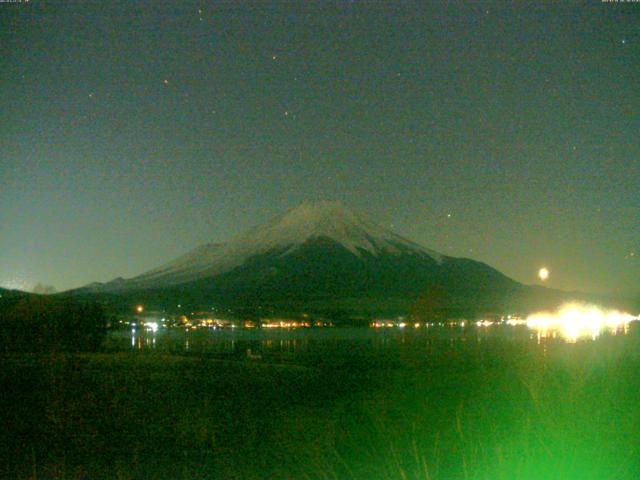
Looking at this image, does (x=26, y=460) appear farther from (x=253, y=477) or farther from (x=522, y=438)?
(x=522, y=438)

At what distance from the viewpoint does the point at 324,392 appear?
2458 cm

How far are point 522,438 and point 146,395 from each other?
10710mm

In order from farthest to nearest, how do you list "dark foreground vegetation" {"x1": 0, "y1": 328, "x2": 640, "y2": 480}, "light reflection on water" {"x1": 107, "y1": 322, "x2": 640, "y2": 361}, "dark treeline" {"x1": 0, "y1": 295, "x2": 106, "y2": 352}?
"dark treeline" {"x1": 0, "y1": 295, "x2": 106, "y2": 352} → "light reflection on water" {"x1": 107, "y1": 322, "x2": 640, "y2": 361} → "dark foreground vegetation" {"x1": 0, "y1": 328, "x2": 640, "y2": 480}

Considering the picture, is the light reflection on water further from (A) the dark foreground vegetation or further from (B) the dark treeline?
(A) the dark foreground vegetation

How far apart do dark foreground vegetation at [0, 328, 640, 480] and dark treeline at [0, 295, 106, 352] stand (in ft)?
81.6

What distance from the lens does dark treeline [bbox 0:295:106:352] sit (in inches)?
2133

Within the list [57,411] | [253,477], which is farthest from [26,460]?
[57,411]

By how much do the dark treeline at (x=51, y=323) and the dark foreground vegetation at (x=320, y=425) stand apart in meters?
24.9

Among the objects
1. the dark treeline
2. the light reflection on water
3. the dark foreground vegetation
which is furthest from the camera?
the dark treeline

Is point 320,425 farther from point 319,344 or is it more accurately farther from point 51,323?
→ point 319,344

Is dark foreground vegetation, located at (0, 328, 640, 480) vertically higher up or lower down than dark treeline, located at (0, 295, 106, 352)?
lower down

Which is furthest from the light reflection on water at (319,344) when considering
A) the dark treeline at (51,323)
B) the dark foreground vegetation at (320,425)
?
the dark foreground vegetation at (320,425)

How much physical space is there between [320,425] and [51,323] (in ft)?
145

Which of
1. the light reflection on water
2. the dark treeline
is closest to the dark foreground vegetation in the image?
the light reflection on water
